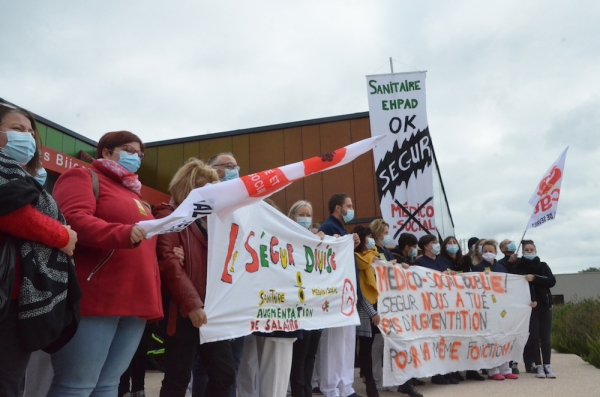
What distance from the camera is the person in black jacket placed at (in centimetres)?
786

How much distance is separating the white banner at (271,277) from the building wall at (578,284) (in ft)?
125

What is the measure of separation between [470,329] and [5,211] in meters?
6.30

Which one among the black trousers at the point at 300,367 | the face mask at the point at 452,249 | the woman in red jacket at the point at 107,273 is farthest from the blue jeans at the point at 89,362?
the face mask at the point at 452,249

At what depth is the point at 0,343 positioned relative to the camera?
2.06m

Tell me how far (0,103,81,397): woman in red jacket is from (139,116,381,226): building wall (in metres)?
10.6

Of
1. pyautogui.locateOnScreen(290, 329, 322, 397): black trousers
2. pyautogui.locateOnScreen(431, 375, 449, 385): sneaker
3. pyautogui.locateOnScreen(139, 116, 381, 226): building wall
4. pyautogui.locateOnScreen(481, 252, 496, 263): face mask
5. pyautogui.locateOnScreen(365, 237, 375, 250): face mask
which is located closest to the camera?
pyautogui.locateOnScreen(290, 329, 322, 397): black trousers

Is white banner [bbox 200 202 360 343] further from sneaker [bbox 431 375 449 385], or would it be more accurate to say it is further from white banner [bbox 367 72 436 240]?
white banner [bbox 367 72 436 240]

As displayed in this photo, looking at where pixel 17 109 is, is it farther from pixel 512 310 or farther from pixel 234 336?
pixel 512 310

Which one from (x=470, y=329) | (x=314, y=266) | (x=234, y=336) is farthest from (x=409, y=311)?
(x=234, y=336)

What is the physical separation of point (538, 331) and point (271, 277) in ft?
17.3

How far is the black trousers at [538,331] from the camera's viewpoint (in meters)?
7.78

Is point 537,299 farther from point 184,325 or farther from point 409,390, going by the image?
point 184,325

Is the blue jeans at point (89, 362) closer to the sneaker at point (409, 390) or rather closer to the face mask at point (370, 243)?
the face mask at point (370, 243)

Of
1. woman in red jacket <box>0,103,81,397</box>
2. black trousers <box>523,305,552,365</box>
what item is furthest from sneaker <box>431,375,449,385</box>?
woman in red jacket <box>0,103,81,397</box>
